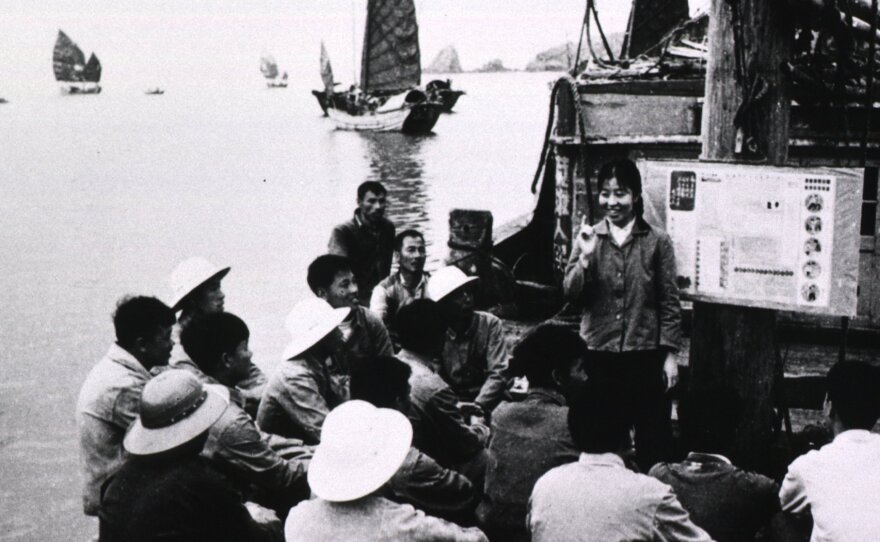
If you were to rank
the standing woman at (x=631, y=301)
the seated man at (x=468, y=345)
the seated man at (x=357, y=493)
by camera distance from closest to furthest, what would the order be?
the seated man at (x=357, y=493)
the standing woman at (x=631, y=301)
the seated man at (x=468, y=345)

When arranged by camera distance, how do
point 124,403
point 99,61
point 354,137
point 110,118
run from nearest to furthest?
point 124,403 → point 354,137 → point 110,118 → point 99,61

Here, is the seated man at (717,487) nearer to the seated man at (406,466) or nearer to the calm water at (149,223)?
the seated man at (406,466)

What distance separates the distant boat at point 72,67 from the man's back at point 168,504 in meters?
149

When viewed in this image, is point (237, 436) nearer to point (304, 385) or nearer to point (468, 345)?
point (304, 385)

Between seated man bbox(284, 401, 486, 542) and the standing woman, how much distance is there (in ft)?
5.06

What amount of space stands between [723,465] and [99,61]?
543ft

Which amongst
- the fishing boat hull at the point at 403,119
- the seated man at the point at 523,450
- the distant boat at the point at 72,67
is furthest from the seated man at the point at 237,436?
the distant boat at the point at 72,67

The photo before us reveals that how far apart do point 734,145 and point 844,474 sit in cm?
156

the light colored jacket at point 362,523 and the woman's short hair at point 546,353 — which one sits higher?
the woman's short hair at point 546,353

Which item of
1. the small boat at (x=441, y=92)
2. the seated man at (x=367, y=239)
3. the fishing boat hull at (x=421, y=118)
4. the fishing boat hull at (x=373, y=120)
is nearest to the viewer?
the seated man at (x=367, y=239)

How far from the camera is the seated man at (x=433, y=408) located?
4379mm

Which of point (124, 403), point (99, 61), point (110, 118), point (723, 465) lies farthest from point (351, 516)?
point (99, 61)

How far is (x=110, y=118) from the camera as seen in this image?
9206cm

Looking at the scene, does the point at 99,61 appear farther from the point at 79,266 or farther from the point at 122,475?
the point at 122,475
